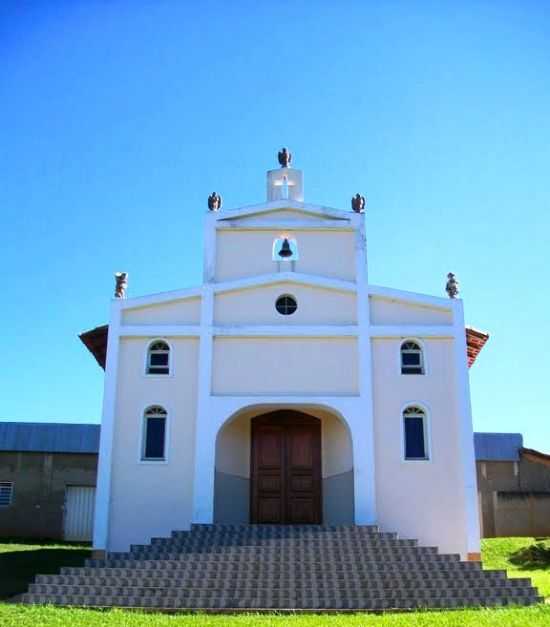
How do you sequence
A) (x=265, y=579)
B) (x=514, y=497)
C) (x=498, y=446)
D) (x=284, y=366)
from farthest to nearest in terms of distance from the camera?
(x=498, y=446)
(x=514, y=497)
(x=284, y=366)
(x=265, y=579)

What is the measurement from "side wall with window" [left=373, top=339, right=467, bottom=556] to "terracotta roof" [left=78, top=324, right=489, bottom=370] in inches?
52.3

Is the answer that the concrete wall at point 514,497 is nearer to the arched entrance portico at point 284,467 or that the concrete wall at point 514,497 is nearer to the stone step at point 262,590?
Answer: the arched entrance portico at point 284,467

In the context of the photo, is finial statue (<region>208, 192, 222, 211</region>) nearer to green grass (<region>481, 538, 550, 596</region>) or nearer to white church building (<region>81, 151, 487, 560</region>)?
white church building (<region>81, 151, 487, 560</region>)

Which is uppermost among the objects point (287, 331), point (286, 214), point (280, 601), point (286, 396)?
point (286, 214)

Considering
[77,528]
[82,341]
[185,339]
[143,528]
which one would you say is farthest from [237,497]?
[77,528]

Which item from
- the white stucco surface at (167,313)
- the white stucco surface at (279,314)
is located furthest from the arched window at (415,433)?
the white stucco surface at (167,313)

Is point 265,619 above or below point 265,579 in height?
below

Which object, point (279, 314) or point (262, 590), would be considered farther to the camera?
point (279, 314)

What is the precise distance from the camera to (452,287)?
1872 centimetres

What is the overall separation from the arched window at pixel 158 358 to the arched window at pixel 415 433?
5.56 m

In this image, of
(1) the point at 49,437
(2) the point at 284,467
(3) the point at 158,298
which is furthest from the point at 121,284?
(1) the point at 49,437

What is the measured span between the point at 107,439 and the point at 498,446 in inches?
654

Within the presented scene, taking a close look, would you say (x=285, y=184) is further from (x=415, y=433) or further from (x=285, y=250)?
(x=415, y=433)

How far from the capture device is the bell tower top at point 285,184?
65.3 feet
